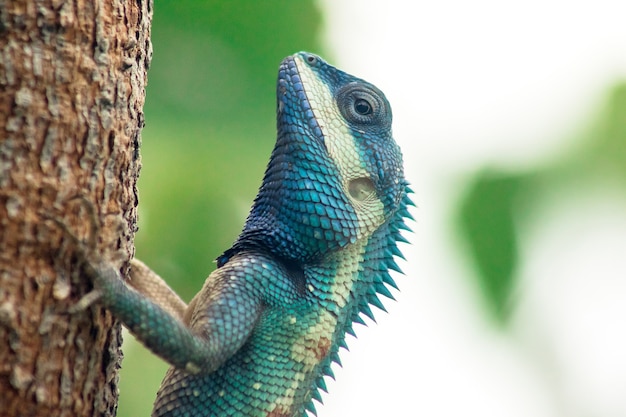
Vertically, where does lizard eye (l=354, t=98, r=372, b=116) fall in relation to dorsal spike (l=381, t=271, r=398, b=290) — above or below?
above

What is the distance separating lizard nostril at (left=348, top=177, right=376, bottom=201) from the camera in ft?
11.5

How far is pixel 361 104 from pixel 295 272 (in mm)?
936

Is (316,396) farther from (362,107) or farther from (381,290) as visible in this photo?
(362,107)

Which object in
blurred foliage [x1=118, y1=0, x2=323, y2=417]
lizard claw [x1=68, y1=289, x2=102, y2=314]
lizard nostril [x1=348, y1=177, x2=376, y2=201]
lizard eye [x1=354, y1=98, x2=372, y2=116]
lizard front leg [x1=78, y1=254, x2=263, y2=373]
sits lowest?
blurred foliage [x1=118, y1=0, x2=323, y2=417]

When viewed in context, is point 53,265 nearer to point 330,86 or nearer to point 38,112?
point 38,112

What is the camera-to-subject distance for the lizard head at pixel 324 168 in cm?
329

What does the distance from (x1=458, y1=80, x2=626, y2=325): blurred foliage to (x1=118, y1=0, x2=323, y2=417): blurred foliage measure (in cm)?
202

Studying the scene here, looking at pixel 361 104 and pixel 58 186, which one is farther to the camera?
pixel 361 104

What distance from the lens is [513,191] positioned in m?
6.98

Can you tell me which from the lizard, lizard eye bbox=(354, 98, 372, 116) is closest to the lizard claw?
the lizard

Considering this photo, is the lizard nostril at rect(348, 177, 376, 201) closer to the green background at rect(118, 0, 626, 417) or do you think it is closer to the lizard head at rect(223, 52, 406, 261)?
the lizard head at rect(223, 52, 406, 261)

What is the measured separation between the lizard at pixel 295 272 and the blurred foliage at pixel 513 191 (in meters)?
3.19

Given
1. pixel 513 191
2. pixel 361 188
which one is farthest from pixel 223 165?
pixel 361 188

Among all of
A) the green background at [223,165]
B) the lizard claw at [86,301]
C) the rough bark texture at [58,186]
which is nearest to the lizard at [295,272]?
the lizard claw at [86,301]
